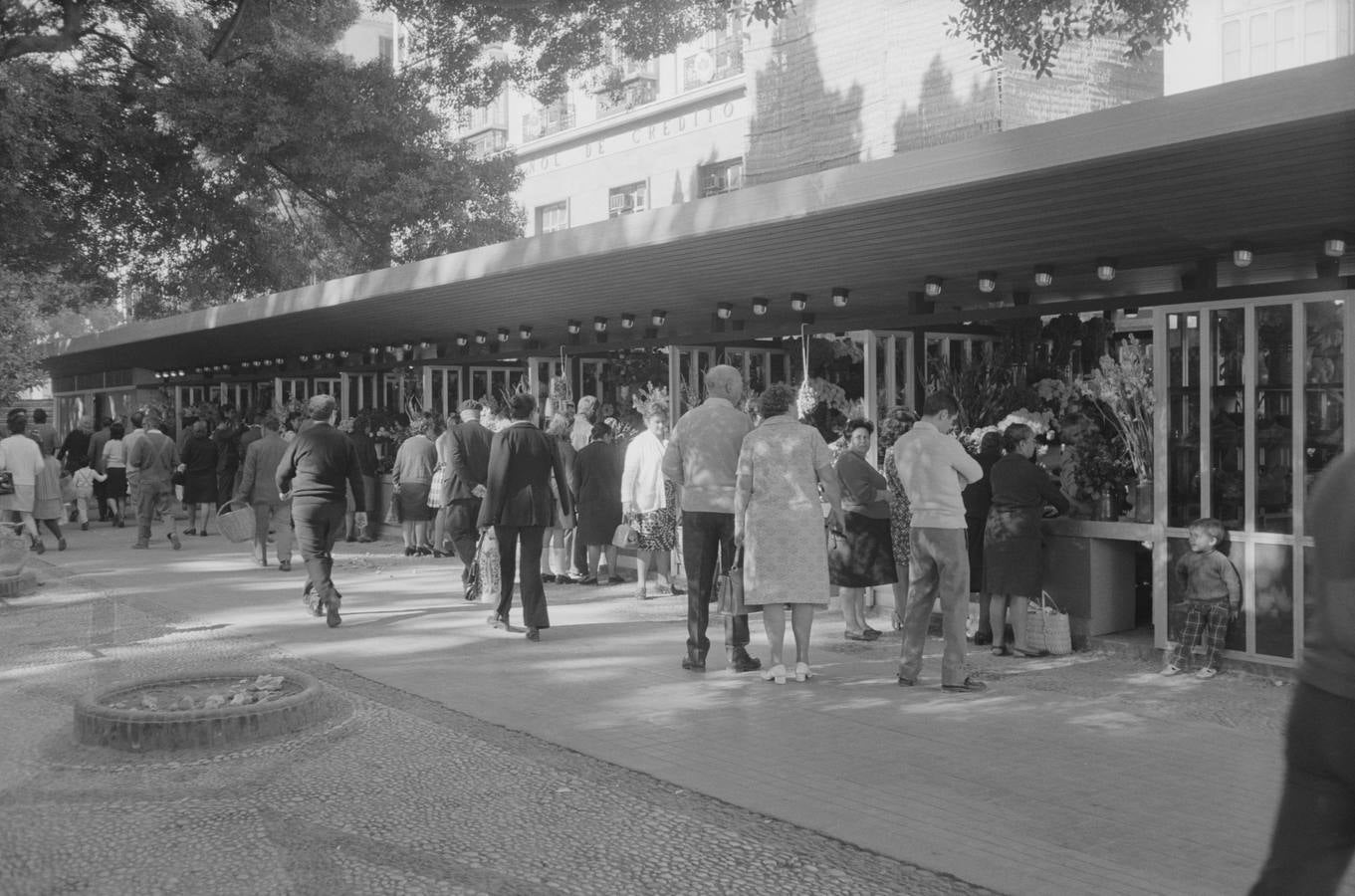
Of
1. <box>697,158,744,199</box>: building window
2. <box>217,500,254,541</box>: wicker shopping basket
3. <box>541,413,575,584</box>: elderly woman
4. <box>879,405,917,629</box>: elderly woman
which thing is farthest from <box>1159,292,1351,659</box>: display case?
<box>697,158,744,199</box>: building window

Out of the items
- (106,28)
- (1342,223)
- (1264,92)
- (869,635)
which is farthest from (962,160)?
(106,28)

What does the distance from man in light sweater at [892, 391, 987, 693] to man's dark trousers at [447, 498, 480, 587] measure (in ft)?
17.4

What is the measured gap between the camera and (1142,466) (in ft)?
30.2

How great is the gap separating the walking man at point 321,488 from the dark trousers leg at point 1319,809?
27.4 feet

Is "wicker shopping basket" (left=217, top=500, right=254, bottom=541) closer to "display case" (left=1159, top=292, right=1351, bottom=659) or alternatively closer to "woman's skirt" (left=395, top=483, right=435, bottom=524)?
"woman's skirt" (left=395, top=483, right=435, bottom=524)

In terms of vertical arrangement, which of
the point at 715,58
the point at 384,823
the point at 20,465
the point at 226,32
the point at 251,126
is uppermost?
the point at 715,58

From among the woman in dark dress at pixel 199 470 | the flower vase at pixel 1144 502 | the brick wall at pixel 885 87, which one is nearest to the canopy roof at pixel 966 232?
the flower vase at pixel 1144 502

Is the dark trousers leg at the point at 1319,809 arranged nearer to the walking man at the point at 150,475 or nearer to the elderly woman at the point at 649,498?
the elderly woman at the point at 649,498

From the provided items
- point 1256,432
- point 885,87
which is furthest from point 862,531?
point 885,87

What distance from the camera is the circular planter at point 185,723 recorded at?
6469 millimetres

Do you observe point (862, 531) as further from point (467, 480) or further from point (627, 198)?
point (627, 198)

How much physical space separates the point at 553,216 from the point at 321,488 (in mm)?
25300

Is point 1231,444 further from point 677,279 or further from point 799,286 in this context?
point 677,279

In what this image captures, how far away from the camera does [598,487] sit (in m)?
12.4
